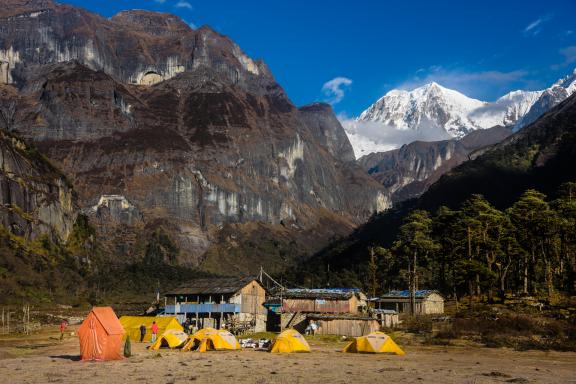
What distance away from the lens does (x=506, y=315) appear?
56.9 meters

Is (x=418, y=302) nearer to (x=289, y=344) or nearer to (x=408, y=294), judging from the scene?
(x=408, y=294)

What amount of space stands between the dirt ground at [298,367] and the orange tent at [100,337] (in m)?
1.05

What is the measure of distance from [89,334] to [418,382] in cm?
1866

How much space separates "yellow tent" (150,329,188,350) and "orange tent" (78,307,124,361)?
10.3 metres

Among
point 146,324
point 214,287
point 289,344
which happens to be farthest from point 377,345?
point 214,287

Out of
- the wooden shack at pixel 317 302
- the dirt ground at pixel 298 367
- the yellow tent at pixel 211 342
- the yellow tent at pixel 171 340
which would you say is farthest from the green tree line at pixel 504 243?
the yellow tent at pixel 171 340

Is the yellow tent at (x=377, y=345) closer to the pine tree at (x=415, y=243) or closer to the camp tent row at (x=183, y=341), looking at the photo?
the camp tent row at (x=183, y=341)

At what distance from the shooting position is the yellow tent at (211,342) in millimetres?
43000

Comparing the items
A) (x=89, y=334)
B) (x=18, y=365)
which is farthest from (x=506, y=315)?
(x=18, y=365)

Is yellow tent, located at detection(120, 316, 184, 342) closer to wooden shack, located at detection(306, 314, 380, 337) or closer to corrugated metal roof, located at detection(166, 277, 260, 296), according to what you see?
wooden shack, located at detection(306, 314, 380, 337)

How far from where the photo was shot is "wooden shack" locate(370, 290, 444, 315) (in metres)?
84.2

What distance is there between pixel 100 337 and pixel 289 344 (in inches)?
492

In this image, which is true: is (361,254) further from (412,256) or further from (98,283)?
(412,256)

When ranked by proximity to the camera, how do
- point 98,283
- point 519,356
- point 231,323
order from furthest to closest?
point 98,283 → point 231,323 → point 519,356
